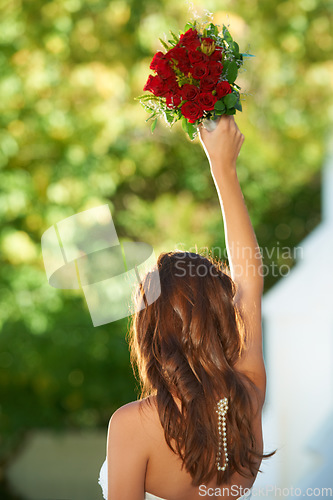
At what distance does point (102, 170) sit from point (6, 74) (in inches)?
44.4

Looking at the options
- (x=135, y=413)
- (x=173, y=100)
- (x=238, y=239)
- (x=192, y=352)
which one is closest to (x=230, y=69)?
(x=173, y=100)

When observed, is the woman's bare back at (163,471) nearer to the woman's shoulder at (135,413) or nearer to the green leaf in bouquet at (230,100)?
the woman's shoulder at (135,413)

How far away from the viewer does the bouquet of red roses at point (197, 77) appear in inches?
49.3

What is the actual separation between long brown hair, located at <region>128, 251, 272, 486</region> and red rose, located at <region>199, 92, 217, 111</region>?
31 centimetres

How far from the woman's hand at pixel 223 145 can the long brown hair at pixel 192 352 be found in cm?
22

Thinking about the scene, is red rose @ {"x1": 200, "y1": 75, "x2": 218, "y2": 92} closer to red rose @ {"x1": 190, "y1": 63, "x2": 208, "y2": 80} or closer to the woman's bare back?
red rose @ {"x1": 190, "y1": 63, "x2": 208, "y2": 80}

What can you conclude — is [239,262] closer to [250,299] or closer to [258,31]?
[250,299]

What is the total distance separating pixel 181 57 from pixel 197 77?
63mm

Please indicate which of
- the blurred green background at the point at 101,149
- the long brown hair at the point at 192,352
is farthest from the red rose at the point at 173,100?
the blurred green background at the point at 101,149

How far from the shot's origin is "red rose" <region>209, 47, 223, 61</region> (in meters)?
1.29

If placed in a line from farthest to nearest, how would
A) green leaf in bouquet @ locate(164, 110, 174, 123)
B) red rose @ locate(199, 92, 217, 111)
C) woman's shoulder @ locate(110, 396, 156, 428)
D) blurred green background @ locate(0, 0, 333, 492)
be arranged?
blurred green background @ locate(0, 0, 333, 492) → green leaf in bouquet @ locate(164, 110, 174, 123) → red rose @ locate(199, 92, 217, 111) → woman's shoulder @ locate(110, 396, 156, 428)

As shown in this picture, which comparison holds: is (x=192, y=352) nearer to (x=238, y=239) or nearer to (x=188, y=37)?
(x=238, y=239)

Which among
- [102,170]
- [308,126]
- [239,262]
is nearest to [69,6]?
[102,170]

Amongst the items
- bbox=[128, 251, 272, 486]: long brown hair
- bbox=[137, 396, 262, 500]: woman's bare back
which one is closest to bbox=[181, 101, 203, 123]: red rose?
bbox=[128, 251, 272, 486]: long brown hair
